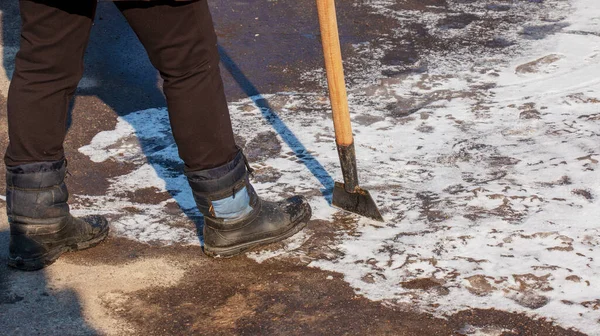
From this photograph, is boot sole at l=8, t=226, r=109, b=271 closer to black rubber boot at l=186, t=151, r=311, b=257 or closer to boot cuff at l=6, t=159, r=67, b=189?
boot cuff at l=6, t=159, r=67, b=189

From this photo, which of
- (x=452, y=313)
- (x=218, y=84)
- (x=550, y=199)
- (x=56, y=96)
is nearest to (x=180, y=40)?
(x=218, y=84)

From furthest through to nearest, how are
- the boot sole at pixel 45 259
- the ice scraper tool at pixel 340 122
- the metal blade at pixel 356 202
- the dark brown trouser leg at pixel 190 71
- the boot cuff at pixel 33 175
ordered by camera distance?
the metal blade at pixel 356 202
the ice scraper tool at pixel 340 122
the boot sole at pixel 45 259
the boot cuff at pixel 33 175
the dark brown trouser leg at pixel 190 71

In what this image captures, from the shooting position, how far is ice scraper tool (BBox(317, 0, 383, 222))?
2.95 metres

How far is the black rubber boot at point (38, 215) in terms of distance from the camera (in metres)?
2.74

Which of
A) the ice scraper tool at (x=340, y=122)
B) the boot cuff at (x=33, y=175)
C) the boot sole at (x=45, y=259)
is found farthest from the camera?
the ice scraper tool at (x=340, y=122)

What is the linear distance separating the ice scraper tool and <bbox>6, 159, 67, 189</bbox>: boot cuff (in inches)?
40.2

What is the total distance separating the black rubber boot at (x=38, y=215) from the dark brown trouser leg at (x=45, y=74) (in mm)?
50

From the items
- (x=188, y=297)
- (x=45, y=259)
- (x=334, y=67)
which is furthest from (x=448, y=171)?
(x=45, y=259)

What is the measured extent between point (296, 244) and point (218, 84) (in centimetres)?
68

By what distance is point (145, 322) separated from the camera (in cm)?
257

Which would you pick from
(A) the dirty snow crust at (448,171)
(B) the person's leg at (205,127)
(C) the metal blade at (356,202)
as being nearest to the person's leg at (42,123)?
(B) the person's leg at (205,127)

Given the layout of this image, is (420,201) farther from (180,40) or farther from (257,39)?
(257,39)

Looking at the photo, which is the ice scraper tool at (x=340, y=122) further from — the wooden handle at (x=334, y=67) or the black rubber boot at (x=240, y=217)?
the black rubber boot at (x=240, y=217)

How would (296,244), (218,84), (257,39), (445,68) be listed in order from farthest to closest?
1. (257,39)
2. (445,68)
3. (296,244)
4. (218,84)
